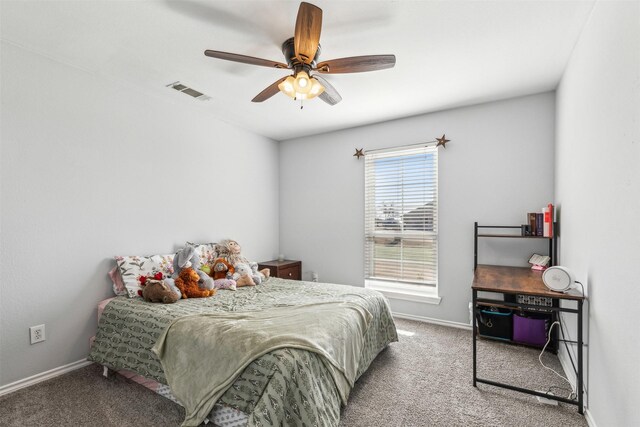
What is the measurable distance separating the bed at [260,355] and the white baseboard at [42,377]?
187 mm

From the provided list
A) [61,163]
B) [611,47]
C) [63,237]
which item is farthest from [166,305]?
[611,47]

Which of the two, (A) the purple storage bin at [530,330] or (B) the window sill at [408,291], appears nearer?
(A) the purple storage bin at [530,330]

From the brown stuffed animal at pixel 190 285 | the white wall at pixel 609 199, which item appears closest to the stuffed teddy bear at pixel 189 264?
the brown stuffed animal at pixel 190 285

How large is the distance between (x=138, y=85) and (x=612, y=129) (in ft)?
11.7

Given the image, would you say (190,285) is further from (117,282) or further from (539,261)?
(539,261)

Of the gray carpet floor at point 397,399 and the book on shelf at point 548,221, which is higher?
the book on shelf at point 548,221

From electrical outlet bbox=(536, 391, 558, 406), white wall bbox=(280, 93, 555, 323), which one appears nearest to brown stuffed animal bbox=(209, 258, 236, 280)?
white wall bbox=(280, 93, 555, 323)

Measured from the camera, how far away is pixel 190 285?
2697 mm

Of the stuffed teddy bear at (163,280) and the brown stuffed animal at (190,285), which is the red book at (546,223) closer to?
the brown stuffed animal at (190,285)

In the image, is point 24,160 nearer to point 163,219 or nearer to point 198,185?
point 163,219

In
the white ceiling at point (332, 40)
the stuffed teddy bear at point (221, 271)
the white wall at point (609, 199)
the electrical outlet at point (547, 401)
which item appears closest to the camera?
the white wall at point (609, 199)

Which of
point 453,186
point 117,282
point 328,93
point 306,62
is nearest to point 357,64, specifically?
point 306,62

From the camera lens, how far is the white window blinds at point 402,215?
11.9 feet

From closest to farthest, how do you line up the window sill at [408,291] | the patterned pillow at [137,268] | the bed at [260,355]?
1. the bed at [260,355]
2. the patterned pillow at [137,268]
3. the window sill at [408,291]
